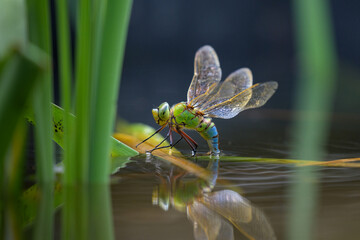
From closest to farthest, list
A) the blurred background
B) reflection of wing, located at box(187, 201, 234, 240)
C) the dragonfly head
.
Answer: reflection of wing, located at box(187, 201, 234, 240), the dragonfly head, the blurred background

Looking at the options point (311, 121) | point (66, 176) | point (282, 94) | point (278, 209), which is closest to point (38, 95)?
point (66, 176)

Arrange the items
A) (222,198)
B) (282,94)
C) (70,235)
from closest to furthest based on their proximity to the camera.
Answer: (70,235), (222,198), (282,94)

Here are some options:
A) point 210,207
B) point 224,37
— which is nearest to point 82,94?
point 210,207

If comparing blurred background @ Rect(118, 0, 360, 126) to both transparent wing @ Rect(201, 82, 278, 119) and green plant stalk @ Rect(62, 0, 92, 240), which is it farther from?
green plant stalk @ Rect(62, 0, 92, 240)

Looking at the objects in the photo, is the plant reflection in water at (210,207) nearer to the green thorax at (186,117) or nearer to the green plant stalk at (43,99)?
the green plant stalk at (43,99)

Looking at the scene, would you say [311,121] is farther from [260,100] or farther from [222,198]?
[222,198]

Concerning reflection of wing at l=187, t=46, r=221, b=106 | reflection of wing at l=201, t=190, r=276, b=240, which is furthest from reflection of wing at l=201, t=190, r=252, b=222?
reflection of wing at l=187, t=46, r=221, b=106
